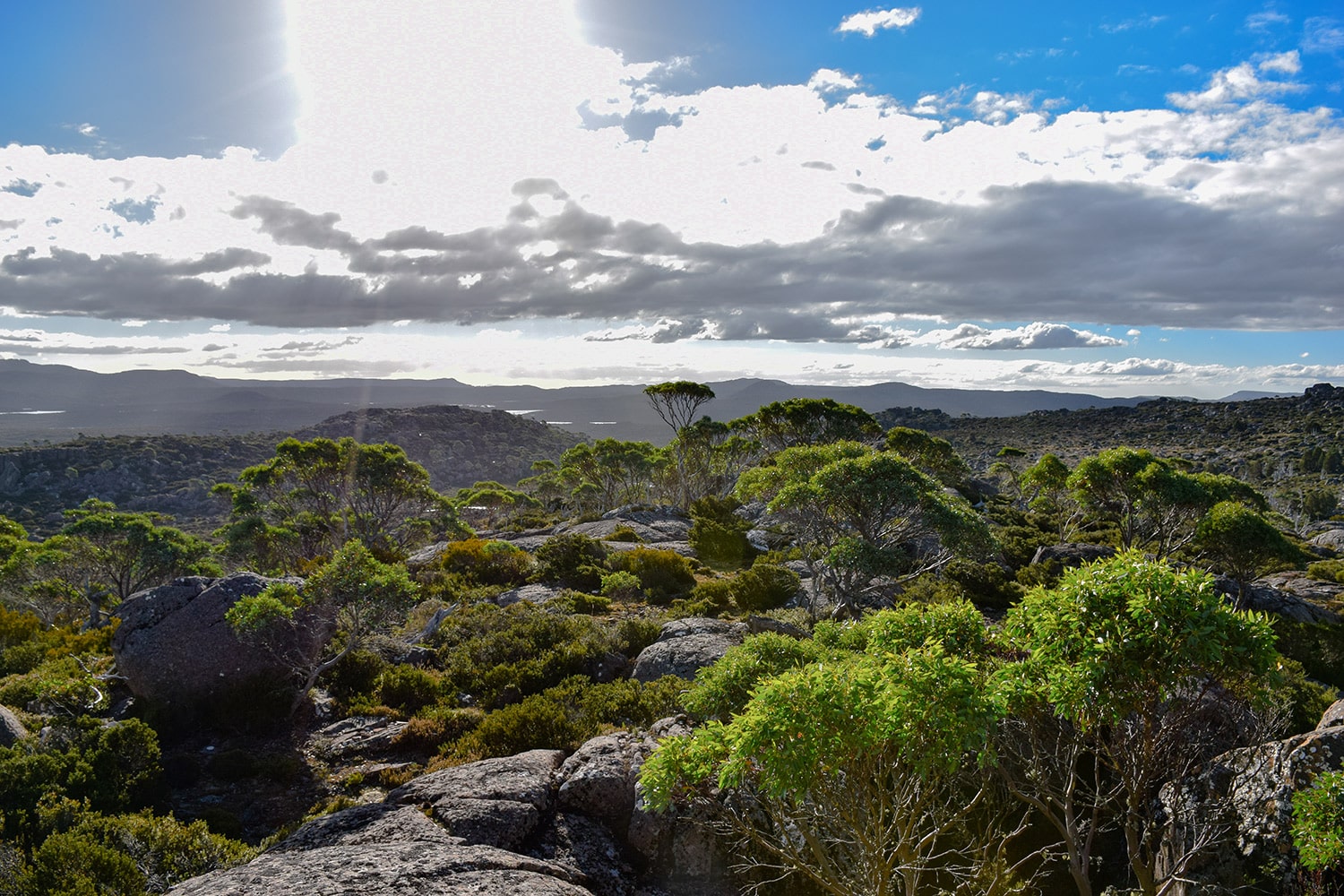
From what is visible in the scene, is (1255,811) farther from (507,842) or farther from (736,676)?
(507,842)

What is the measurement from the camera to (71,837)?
842 cm

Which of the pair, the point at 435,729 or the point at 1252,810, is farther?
the point at 435,729

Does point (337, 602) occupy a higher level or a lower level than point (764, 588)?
higher

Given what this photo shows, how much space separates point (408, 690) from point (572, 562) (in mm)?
13066

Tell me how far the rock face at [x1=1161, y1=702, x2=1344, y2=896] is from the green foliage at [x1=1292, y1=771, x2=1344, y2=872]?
5.56 feet

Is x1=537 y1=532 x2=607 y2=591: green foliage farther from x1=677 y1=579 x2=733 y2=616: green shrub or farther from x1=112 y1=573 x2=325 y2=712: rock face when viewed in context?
x1=112 y1=573 x2=325 y2=712: rock face

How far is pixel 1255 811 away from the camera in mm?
9359

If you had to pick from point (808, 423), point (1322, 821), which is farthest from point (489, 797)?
point (808, 423)

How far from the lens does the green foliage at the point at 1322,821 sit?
652cm

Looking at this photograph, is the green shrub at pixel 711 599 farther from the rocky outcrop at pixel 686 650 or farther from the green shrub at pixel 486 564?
the green shrub at pixel 486 564

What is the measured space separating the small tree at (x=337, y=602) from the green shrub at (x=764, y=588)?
511 inches

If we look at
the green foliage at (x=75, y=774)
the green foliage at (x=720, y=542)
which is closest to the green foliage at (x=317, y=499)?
the green foliage at (x=720, y=542)

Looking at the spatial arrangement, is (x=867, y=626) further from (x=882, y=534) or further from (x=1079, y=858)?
(x=882, y=534)

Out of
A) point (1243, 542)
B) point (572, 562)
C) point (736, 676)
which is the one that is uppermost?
point (736, 676)
